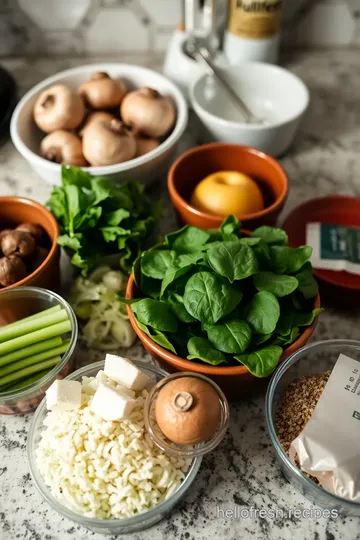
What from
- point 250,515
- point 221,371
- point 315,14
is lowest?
point 250,515

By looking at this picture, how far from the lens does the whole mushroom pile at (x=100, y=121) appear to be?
0.92 meters

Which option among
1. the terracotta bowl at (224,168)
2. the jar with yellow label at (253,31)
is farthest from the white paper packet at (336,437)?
the jar with yellow label at (253,31)

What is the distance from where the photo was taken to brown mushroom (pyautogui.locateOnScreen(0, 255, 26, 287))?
76 centimetres

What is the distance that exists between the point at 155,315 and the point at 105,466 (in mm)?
187

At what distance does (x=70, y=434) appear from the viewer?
0.62 metres

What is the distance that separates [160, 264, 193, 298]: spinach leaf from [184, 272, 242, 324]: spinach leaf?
27mm

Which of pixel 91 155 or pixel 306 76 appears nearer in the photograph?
pixel 91 155

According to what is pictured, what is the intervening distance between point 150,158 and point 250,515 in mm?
588

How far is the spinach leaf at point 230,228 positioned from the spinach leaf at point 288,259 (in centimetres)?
6

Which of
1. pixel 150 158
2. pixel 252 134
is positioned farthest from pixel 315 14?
pixel 150 158

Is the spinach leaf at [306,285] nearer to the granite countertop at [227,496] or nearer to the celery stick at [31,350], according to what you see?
the granite countertop at [227,496]

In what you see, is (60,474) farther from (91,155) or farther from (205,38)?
(205,38)

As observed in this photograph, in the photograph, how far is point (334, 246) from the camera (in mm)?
932

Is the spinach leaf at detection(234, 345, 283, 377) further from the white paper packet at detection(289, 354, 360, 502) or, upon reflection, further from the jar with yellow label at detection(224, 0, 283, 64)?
the jar with yellow label at detection(224, 0, 283, 64)
